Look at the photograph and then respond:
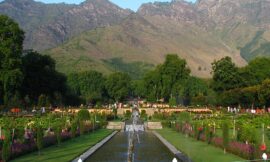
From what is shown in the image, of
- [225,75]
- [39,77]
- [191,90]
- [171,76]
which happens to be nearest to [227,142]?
[39,77]

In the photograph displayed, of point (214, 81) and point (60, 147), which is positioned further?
point (214, 81)

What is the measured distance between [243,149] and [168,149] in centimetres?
594

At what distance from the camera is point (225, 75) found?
8838 centimetres

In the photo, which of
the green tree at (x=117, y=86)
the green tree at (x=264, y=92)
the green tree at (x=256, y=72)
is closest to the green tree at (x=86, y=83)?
the green tree at (x=117, y=86)

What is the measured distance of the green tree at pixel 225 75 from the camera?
3465 inches

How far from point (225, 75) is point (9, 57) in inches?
1646

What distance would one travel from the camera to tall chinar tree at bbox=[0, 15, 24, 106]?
6103 centimetres

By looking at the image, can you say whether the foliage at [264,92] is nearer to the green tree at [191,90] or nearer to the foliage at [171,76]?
the green tree at [191,90]

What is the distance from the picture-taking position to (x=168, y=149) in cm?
2664

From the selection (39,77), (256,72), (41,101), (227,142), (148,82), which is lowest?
(227,142)

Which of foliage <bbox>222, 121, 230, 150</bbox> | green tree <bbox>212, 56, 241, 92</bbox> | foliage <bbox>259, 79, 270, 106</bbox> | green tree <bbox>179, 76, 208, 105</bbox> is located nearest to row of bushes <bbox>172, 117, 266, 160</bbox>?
foliage <bbox>222, 121, 230, 150</bbox>

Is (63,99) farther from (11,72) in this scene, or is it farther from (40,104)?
(11,72)

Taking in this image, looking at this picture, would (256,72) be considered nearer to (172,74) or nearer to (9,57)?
(172,74)

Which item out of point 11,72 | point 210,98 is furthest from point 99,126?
point 210,98
